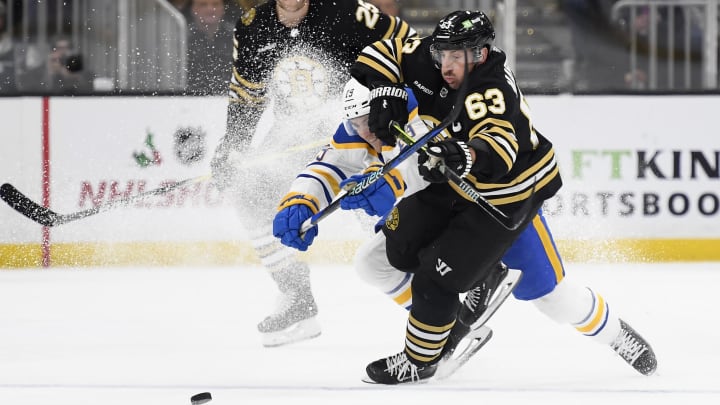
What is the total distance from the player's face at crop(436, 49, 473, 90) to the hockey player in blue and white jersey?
0.21 metres

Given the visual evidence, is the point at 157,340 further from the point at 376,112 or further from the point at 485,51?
the point at 485,51

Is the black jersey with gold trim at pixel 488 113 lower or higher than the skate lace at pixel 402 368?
higher

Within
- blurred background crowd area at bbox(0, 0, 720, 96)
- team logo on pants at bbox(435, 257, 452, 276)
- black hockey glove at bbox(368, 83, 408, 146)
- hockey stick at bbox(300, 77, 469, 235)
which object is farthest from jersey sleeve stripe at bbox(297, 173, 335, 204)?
blurred background crowd area at bbox(0, 0, 720, 96)

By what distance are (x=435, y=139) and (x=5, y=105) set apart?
3319 mm

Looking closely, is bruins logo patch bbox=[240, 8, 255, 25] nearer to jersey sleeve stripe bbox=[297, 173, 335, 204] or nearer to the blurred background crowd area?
jersey sleeve stripe bbox=[297, 173, 335, 204]

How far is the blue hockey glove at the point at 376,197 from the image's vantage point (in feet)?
8.98

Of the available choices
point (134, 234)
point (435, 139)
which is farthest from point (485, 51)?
point (134, 234)

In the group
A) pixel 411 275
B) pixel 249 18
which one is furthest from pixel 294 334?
pixel 249 18

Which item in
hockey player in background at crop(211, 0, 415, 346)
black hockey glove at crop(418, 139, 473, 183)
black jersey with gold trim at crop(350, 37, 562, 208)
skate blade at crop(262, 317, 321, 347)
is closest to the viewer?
black hockey glove at crop(418, 139, 473, 183)

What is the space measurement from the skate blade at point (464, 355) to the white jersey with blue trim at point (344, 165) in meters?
0.43

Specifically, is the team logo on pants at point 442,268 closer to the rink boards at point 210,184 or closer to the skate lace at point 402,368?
the skate lace at point 402,368

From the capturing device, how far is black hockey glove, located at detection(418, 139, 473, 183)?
246 centimetres

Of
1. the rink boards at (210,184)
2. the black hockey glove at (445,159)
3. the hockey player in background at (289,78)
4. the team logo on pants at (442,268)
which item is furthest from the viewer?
the rink boards at (210,184)

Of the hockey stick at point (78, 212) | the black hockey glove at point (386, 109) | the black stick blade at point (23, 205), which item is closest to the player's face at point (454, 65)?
the black hockey glove at point (386, 109)
